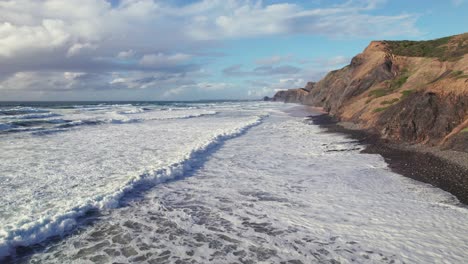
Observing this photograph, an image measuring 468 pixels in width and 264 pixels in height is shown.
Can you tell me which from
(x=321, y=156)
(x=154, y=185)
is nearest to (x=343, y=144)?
(x=321, y=156)

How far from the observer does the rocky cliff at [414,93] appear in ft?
50.0

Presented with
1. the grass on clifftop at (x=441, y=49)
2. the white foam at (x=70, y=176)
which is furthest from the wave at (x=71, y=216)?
the grass on clifftop at (x=441, y=49)

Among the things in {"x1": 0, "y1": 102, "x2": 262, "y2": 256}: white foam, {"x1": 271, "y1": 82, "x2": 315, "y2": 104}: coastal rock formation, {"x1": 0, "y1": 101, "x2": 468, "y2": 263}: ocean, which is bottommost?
{"x1": 0, "y1": 101, "x2": 468, "y2": 263}: ocean

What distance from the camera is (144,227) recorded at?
24.1 feet

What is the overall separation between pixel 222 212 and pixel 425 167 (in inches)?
→ 324

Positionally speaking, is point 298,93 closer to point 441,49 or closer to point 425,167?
point 441,49

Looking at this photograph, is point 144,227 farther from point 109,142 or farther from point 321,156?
point 109,142

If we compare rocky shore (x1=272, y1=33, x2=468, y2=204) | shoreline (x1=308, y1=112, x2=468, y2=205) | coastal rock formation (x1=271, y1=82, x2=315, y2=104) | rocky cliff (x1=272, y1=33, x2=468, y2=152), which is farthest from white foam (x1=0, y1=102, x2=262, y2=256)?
coastal rock formation (x1=271, y1=82, x2=315, y2=104)

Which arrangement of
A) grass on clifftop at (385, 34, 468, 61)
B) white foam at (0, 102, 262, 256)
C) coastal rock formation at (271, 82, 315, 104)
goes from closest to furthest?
white foam at (0, 102, 262, 256) → grass on clifftop at (385, 34, 468, 61) → coastal rock formation at (271, 82, 315, 104)

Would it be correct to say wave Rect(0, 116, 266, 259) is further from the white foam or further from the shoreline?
the shoreline

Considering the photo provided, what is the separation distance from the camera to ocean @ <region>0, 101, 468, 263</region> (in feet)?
20.3

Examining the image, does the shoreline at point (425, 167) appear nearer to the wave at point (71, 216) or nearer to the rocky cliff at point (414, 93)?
the rocky cliff at point (414, 93)

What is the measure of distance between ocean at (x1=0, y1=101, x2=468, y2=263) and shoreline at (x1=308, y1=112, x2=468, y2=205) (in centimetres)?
42

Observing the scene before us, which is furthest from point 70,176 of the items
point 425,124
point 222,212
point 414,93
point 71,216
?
point 414,93
